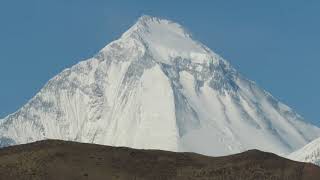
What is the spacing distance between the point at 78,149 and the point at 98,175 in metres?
8.56

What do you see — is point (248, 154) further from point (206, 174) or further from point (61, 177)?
point (61, 177)

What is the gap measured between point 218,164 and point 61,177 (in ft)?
62.4

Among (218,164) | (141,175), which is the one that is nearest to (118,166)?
(141,175)

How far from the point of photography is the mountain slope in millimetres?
122000

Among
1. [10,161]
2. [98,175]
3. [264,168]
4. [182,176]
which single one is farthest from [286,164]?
[10,161]

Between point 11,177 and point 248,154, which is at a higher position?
point 248,154

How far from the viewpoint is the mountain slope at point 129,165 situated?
4803 inches

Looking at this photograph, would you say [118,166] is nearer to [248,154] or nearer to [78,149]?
[78,149]

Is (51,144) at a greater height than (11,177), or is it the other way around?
(51,144)

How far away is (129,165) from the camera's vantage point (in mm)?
126938

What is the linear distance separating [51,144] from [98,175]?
12249 millimetres

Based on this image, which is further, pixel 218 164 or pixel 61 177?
pixel 218 164

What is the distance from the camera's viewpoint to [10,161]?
124 metres

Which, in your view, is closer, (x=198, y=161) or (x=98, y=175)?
(x=98, y=175)
